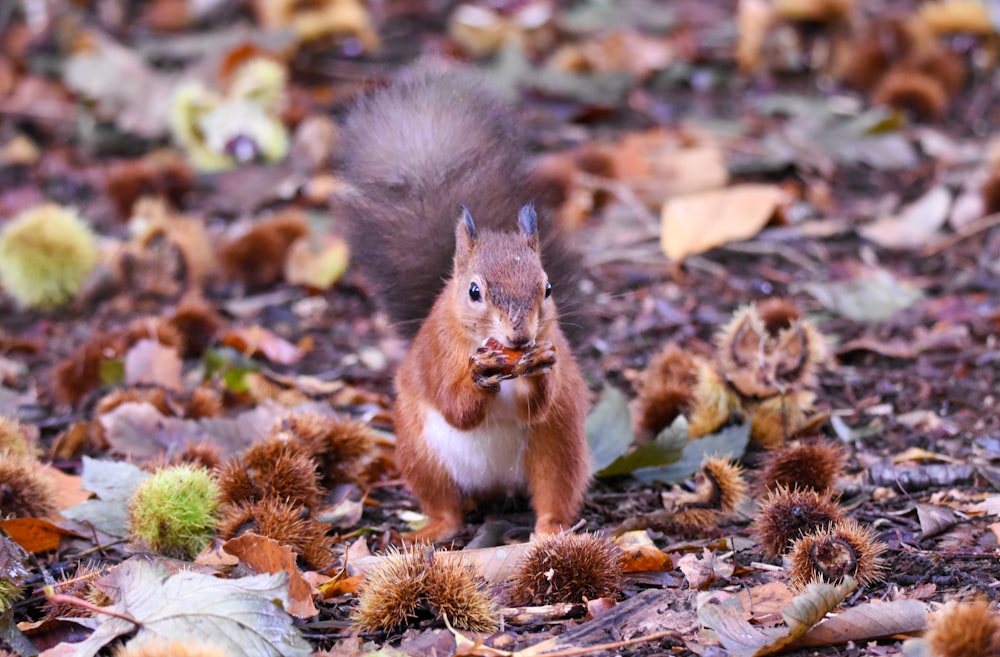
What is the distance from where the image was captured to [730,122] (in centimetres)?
703

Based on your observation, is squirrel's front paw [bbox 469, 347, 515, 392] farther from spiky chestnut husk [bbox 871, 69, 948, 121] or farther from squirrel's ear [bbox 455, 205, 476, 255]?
spiky chestnut husk [bbox 871, 69, 948, 121]

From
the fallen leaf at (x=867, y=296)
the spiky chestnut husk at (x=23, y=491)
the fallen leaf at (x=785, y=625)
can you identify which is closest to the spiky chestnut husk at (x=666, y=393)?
the fallen leaf at (x=867, y=296)

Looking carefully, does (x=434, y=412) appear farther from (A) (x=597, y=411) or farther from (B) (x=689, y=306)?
(B) (x=689, y=306)

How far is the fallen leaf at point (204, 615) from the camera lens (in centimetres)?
260

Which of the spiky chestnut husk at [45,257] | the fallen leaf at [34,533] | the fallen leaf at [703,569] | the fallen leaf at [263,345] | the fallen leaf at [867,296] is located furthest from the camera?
the spiky chestnut husk at [45,257]

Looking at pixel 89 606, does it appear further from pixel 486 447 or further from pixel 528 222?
pixel 528 222

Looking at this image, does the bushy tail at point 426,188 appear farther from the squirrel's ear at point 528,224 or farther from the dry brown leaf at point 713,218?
the dry brown leaf at point 713,218

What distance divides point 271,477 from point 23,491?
2.27ft

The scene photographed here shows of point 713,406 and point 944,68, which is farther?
point 944,68

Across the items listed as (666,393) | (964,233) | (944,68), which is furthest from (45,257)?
(944,68)

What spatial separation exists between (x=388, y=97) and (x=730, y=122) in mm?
3482

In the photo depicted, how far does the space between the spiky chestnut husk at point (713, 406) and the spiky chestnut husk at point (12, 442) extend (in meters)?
2.11

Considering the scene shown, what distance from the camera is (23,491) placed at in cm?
329

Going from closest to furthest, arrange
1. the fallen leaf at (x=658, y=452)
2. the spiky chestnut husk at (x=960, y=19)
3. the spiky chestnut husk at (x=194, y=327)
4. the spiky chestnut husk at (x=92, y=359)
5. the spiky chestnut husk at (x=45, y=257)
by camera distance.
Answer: the fallen leaf at (x=658, y=452) < the spiky chestnut husk at (x=92, y=359) < the spiky chestnut husk at (x=194, y=327) < the spiky chestnut husk at (x=45, y=257) < the spiky chestnut husk at (x=960, y=19)
